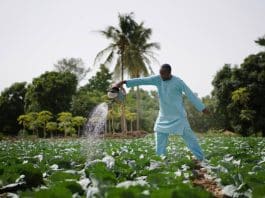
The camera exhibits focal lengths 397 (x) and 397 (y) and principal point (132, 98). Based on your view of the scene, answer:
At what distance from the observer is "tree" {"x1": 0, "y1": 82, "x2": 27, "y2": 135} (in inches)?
1651

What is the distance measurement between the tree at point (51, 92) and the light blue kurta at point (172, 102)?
33.8m

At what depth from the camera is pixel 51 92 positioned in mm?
39969

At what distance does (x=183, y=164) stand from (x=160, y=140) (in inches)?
47.7

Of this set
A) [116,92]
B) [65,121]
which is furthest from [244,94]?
[116,92]

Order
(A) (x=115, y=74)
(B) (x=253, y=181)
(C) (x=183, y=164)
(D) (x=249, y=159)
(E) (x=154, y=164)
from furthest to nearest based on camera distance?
(A) (x=115, y=74)
(D) (x=249, y=159)
(C) (x=183, y=164)
(E) (x=154, y=164)
(B) (x=253, y=181)

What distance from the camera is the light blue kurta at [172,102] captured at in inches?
246

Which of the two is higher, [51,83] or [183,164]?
[51,83]

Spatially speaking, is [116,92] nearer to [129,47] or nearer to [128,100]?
[129,47]

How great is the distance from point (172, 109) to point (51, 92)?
114ft

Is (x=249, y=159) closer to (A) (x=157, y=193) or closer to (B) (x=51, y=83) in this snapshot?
(A) (x=157, y=193)

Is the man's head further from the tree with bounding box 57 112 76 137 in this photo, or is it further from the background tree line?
the tree with bounding box 57 112 76 137

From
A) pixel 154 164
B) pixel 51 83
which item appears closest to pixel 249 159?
pixel 154 164

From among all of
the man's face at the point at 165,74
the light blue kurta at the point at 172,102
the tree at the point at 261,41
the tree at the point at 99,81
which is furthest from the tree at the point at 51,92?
the man's face at the point at 165,74

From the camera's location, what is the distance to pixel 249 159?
5.68 metres
